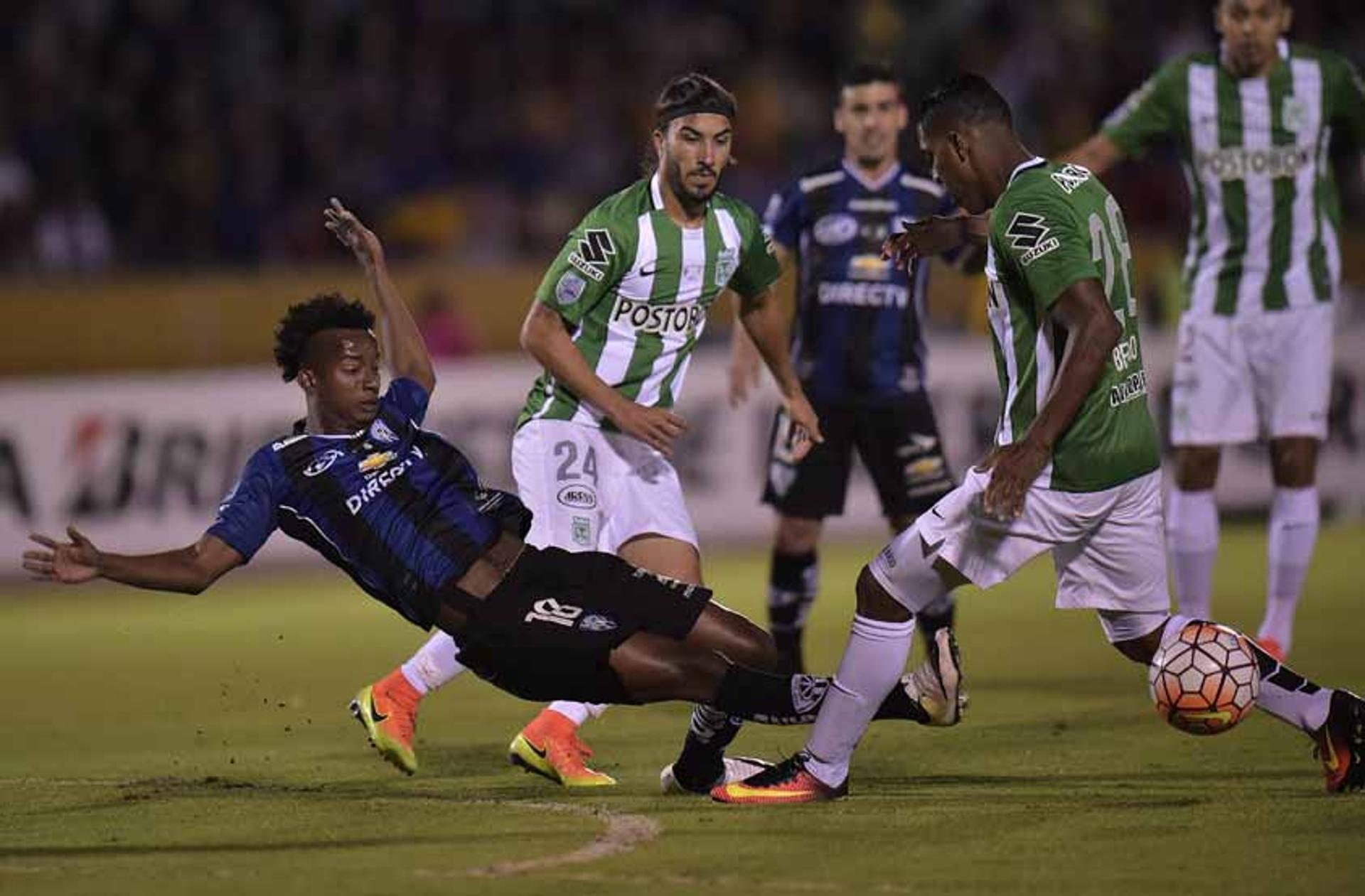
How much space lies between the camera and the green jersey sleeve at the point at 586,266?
340 inches

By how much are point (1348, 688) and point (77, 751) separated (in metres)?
5.52

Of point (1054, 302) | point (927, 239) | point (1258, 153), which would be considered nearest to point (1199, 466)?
point (1258, 153)

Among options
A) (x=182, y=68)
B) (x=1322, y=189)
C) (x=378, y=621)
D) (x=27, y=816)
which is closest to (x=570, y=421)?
(x=27, y=816)

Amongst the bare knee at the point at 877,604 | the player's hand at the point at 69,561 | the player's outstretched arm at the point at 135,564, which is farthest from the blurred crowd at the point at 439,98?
the bare knee at the point at 877,604

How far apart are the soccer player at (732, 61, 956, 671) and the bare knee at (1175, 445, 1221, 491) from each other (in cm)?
113

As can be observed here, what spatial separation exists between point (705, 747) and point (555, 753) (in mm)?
688


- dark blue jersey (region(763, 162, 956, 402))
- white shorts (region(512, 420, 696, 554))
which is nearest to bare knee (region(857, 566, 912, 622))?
white shorts (region(512, 420, 696, 554))

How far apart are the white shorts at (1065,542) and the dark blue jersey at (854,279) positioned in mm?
3412

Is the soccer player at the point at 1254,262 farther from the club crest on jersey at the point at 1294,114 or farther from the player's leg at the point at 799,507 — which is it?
the player's leg at the point at 799,507

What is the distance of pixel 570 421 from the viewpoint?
8867 mm

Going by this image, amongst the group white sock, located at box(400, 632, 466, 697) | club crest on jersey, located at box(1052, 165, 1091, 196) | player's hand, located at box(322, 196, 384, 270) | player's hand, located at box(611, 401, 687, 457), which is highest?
club crest on jersey, located at box(1052, 165, 1091, 196)

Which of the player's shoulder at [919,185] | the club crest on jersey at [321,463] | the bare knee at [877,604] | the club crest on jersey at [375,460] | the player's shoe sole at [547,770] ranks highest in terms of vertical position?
the player's shoulder at [919,185]

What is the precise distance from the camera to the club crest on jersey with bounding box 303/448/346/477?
26.2 ft

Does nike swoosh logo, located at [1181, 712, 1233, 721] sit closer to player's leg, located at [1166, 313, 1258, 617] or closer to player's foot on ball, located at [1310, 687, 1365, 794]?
player's foot on ball, located at [1310, 687, 1365, 794]
